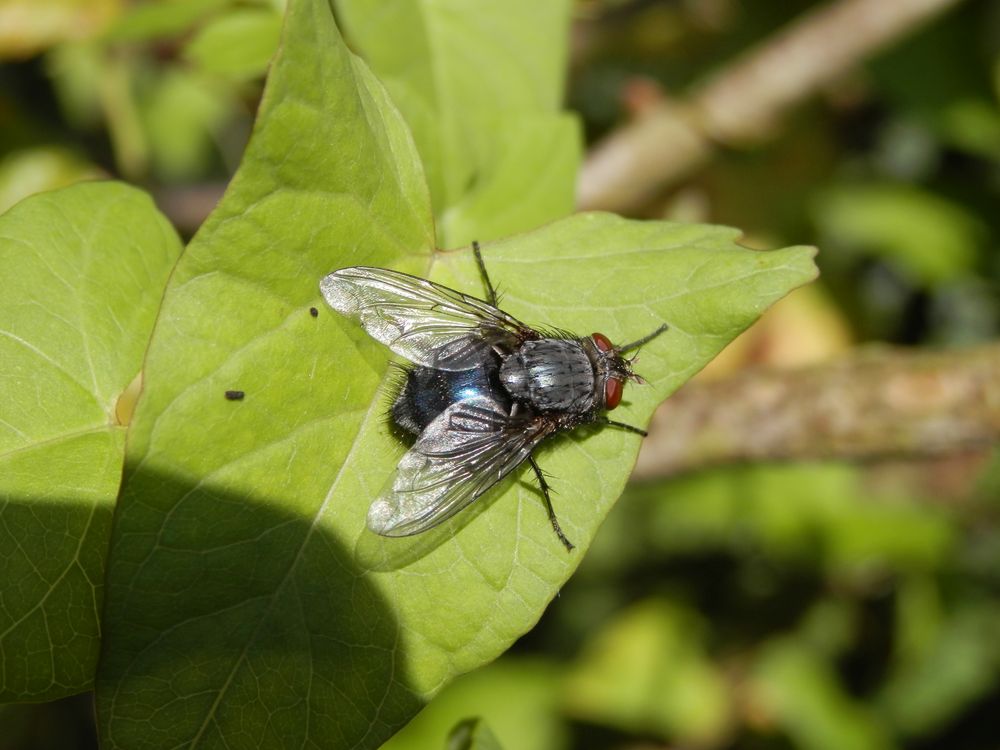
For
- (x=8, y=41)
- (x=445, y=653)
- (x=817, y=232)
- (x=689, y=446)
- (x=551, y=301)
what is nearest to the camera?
(x=445, y=653)

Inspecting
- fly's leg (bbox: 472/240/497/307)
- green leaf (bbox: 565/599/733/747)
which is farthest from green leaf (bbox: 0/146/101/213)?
green leaf (bbox: 565/599/733/747)

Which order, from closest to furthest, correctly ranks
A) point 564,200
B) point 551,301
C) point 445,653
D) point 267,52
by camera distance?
point 445,653
point 551,301
point 564,200
point 267,52

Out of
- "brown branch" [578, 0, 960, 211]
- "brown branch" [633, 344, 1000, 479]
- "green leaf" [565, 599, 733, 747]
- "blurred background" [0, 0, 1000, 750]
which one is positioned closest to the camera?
"brown branch" [633, 344, 1000, 479]

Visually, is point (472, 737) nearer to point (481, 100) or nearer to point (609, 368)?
point (609, 368)

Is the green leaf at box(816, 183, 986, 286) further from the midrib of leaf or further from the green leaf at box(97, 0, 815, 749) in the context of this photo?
the midrib of leaf

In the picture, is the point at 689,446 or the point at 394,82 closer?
the point at 394,82

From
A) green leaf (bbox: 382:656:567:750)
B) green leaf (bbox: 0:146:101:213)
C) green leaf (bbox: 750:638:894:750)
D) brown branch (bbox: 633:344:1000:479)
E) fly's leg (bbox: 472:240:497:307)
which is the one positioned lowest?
green leaf (bbox: 750:638:894:750)

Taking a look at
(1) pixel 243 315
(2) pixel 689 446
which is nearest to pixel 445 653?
(1) pixel 243 315

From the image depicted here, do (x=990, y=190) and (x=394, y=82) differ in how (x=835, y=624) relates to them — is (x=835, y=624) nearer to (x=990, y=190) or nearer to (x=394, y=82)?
(x=990, y=190)
